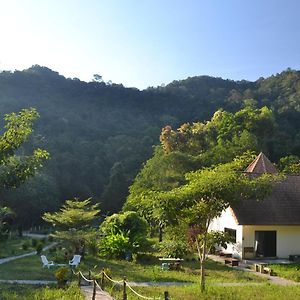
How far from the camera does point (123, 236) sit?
25.8 metres

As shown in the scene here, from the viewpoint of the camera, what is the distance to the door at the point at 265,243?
26953mm

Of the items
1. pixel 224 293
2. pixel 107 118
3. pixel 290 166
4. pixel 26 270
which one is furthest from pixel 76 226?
pixel 107 118

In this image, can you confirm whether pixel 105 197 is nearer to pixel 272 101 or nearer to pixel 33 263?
pixel 272 101

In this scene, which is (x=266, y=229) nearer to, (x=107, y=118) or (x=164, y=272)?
(x=164, y=272)

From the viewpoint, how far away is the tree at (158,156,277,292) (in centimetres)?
1537

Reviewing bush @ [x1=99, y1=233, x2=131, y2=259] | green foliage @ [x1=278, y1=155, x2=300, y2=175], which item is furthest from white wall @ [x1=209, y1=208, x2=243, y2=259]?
green foliage @ [x1=278, y1=155, x2=300, y2=175]

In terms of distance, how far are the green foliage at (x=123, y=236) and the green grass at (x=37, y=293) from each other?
32.5 ft

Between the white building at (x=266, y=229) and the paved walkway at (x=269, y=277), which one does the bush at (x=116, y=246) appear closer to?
the paved walkway at (x=269, y=277)

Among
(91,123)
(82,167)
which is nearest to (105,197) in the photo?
(82,167)

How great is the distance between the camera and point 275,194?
1127 inches

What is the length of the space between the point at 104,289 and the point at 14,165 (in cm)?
741

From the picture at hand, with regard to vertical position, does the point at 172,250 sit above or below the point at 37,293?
above

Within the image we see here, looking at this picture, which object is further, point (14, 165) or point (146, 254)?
point (146, 254)

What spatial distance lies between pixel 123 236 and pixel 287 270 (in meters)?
9.13
